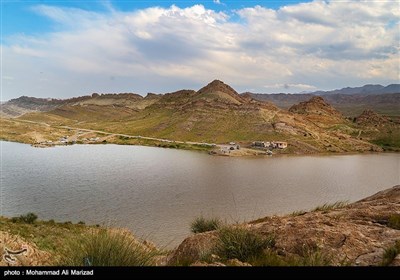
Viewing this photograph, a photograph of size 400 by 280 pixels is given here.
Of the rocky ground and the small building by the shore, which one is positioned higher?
the rocky ground

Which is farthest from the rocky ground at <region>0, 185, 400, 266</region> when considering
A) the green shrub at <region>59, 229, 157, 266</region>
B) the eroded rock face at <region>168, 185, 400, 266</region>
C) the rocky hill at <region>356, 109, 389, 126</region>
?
the rocky hill at <region>356, 109, 389, 126</region>

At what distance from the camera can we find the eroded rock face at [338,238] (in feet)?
25.9

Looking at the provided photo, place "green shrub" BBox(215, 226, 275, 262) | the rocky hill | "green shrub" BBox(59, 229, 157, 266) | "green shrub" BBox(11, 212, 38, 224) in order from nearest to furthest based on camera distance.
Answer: "green shrub" BBox(59, 229, 157, 266), "green shrub" BBox(215, 226, 275, 262), "green shrub" BBox(11, 212, 38, 224), the rocky hill

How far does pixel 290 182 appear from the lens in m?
65.8

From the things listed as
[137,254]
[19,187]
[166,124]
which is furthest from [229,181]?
[166,124]

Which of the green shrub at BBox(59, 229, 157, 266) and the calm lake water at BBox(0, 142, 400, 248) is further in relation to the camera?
the calm lake water at BBox(0, 142, 400, 248)

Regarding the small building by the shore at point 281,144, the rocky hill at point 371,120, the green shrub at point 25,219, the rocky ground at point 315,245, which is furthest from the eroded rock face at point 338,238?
the rocky hill at point 371,120

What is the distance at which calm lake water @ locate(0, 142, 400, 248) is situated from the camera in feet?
131

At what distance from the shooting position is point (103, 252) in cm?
667

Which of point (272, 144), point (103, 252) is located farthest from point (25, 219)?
point (272, 144)

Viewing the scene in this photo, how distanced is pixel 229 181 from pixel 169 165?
22527 millimetres

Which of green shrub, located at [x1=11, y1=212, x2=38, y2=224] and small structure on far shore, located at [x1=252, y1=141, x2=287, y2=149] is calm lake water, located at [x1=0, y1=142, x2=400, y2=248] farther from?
small structure on far shore, located at [x1=252, y1=141, x2=287, y2=149]

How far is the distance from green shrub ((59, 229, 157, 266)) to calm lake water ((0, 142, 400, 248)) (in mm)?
15790
